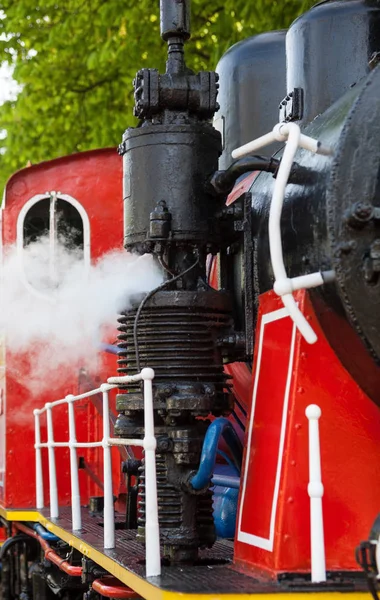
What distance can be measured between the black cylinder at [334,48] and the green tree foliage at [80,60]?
5.94 metres

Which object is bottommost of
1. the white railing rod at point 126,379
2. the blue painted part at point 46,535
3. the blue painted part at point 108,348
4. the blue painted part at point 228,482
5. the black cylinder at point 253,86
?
the blue painted part at point 46,535

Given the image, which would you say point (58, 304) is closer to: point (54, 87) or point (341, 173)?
point (341, 173)

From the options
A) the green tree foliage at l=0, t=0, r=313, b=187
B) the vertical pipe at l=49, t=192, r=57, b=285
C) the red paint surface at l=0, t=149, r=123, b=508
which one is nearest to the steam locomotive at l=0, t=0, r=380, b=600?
the red paint surface at l=0, t=149, r=123, b=508

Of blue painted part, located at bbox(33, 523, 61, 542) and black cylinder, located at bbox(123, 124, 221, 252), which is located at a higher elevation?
black cylinder, located at bbox(123, 124, 221, 252)

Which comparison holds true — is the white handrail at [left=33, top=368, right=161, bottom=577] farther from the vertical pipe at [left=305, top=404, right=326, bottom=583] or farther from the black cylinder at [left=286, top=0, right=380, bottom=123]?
the black cylinder at [left=286, top=0, right=380, bottom=123]

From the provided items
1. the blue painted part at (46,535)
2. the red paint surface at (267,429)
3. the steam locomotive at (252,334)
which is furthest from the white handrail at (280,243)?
the blue painted part at (46,535)

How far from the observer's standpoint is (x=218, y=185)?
4.11 metres

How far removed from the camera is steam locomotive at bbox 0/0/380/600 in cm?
325

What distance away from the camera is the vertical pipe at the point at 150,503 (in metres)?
3.55

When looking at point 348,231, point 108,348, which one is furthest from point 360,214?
point 108,348

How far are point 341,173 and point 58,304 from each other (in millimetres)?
3560

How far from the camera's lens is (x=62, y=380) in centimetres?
701

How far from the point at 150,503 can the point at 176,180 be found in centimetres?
126

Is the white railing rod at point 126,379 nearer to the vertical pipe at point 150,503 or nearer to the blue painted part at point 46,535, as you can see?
the vertical pipe at point 150,503
